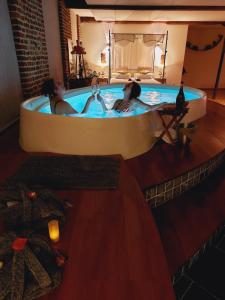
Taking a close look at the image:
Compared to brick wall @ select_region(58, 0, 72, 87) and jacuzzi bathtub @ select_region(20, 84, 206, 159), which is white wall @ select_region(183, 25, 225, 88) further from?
jacuzzi bathtub @ select_region(20, 84, 206, 159)

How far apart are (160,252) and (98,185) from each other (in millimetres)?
612

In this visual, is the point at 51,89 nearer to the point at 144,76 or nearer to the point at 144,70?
the point at 144,76

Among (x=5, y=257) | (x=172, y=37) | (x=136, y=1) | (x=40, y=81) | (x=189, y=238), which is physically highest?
(x=136, y=1)

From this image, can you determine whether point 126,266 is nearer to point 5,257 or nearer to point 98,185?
point 5,257

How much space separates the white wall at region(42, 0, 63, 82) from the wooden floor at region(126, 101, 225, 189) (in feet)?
10.7

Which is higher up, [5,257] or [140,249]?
[5,257]

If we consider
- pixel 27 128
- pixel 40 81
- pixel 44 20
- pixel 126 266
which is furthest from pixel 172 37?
pixel 126 266

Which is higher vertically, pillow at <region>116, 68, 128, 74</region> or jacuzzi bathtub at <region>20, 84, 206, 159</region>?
pillow at <region>116, 68, 128, 74</region>

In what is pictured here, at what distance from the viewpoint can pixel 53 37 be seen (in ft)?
14.6

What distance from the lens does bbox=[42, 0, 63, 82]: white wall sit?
4036 millimetres

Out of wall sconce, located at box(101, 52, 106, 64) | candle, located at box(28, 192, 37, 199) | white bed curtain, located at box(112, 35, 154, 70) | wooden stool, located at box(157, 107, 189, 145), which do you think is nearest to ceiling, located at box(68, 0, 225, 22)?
white bed curtain, located at box(112, 35, 154, 70)

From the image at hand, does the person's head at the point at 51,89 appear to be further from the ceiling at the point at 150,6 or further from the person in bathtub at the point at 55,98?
the ceiling at the point at 150,6

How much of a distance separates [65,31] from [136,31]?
290 cm

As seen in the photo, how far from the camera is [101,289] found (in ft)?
2.68
